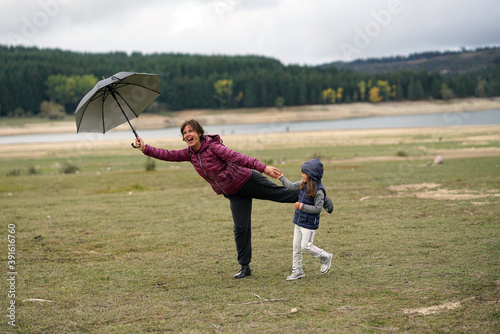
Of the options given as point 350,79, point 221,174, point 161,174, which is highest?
point 350,79

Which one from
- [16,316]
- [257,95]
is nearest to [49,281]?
[16,316]

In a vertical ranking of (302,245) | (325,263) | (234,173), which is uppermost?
(234,173)

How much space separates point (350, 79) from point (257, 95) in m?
26.9

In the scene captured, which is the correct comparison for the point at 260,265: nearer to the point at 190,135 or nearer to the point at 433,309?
the point at 190,135

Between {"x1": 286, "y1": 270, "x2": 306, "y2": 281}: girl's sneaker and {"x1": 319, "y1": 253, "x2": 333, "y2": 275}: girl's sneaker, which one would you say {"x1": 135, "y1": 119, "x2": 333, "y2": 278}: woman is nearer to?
{"x1": 286, "y1": 270, "x2": 306, "y2": 281}: girl's sneaker

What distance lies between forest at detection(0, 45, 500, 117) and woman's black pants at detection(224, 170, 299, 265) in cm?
8843

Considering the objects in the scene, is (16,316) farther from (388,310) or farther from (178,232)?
(178,232)

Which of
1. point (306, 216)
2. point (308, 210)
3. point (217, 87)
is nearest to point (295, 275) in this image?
point (306, 216)

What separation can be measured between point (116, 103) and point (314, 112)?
9539 cm

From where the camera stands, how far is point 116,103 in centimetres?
800

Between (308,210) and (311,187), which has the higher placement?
(311,187)

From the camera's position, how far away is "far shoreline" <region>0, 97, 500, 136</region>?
93756 mm

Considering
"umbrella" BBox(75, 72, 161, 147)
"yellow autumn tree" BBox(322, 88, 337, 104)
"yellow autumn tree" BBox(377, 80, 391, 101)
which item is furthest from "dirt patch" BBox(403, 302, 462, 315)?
"yellow autumn tree" BBox(377, 80, 391, 101)

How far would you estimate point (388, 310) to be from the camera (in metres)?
5.43
